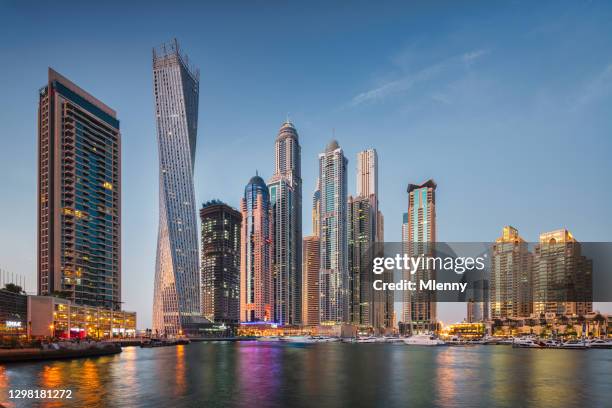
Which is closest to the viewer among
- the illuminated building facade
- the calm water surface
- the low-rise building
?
the calm water surface

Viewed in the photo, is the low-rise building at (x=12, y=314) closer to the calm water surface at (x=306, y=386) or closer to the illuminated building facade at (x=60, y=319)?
the illuminated building facade at (x=60, y=319)

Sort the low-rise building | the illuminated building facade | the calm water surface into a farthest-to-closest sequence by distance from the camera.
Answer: the illuminated building facade
the low-rise building
the calm water surface

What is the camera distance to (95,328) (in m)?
193

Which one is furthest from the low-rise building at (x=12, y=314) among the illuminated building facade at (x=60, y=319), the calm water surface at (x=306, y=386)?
the calm water surface at (x=306, y=386)

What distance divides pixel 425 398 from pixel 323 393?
1267 cm

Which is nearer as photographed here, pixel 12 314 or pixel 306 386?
pixel 306 386

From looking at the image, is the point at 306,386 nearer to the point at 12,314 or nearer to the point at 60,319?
the point at 12,314

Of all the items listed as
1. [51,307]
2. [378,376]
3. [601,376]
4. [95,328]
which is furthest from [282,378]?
[95,328]

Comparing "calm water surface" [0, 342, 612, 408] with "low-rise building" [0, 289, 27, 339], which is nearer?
"calm water surface" [0, 342, 612, 408]

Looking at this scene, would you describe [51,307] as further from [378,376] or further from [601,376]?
[601,376]

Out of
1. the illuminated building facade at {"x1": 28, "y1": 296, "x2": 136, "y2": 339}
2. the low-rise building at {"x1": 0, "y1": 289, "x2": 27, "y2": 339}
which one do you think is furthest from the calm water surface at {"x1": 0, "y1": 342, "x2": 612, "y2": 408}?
the illuminated building facade at {"x1": 28, "y1": 296, "x2": 136, "y2": 339}

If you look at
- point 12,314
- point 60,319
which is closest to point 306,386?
point 12,314

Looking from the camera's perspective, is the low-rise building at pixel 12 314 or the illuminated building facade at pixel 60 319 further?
the illuminated building facade at pixel 60 319

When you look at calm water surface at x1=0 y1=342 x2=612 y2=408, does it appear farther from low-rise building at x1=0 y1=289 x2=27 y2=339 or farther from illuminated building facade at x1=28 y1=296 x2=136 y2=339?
illuminated building facade at x1=28 y1=296 x2=136 y2=339
